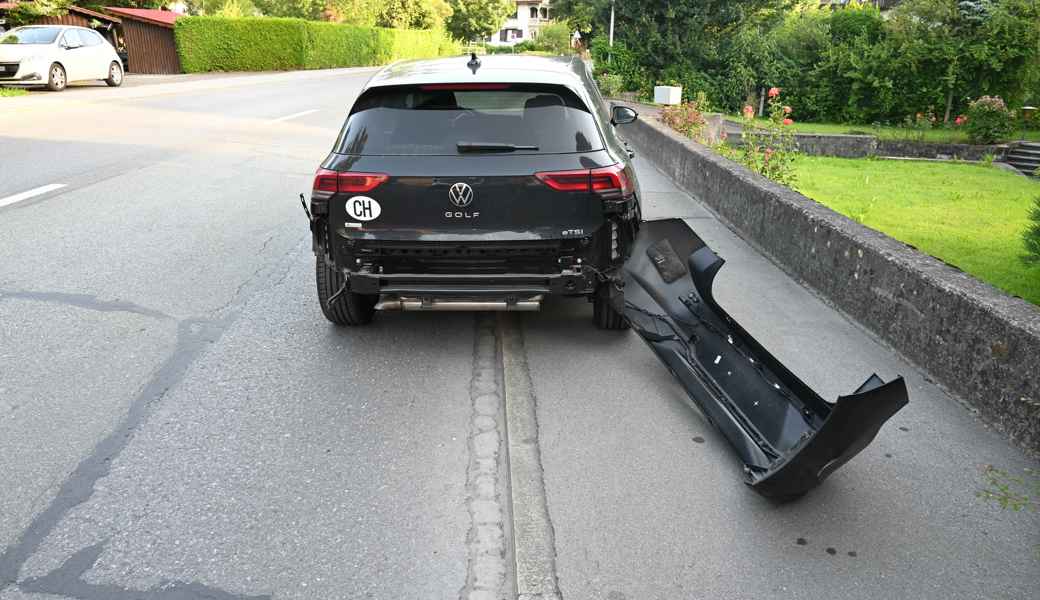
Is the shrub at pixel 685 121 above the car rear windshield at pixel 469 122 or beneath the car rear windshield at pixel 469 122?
beneath

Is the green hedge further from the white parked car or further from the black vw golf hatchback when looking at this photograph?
the black vw golf hatchback

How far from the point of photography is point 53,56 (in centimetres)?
2339

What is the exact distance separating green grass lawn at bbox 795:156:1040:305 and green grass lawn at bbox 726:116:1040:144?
7.11ft

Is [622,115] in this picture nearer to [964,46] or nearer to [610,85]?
[964,46]

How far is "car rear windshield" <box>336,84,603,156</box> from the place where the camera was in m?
4.86

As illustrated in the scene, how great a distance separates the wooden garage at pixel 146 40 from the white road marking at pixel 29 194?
36.0m

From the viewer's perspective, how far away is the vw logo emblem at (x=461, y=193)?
15.4 ft

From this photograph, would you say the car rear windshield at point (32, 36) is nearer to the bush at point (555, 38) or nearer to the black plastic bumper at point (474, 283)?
the black plastic bumper at point (474, 283)

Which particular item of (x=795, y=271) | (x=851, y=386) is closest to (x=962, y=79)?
(x=795, y=271)

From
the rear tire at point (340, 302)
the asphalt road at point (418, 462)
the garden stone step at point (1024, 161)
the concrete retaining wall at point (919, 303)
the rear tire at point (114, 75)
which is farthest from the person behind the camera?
the rear tire at point (114, 75)

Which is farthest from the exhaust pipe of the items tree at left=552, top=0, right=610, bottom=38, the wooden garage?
tree at left=552, top=0, right=610, bottom=38

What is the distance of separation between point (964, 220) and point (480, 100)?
8585 millimetres

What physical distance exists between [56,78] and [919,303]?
81.0ft

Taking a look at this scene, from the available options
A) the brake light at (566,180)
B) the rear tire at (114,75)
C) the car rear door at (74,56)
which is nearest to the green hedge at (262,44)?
the rear tire at (114,75)
